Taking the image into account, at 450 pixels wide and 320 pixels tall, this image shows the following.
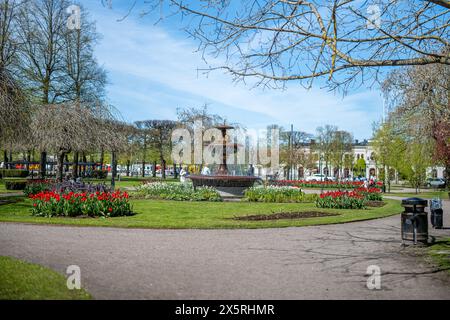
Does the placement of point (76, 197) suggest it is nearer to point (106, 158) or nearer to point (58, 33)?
point (58, 33)

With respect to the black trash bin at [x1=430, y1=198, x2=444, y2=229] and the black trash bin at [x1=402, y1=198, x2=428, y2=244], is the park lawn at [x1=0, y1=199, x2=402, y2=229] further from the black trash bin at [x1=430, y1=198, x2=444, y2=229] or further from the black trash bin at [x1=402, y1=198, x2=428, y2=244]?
the black trash bin at [x1=402, y1=198, x2=428, y2=244]

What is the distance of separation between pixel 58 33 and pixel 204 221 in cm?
2629

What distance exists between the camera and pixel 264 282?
607 centimetres

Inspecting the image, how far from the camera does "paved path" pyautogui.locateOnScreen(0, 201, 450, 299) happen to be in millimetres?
5645

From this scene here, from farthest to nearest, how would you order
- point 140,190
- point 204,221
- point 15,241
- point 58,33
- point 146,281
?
point 58,33 → point 140,190 → point 204,221 → point 15,241 → point 146,281

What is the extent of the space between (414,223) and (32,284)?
8.17 meters

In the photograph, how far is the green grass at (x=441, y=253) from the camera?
25.5ft

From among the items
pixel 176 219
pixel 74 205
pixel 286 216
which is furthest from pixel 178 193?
pixel 74 205

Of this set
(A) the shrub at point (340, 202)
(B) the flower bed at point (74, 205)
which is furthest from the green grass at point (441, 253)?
(B) the flower bed at point (74, 205)

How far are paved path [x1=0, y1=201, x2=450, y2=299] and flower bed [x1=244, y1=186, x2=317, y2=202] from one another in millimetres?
10425

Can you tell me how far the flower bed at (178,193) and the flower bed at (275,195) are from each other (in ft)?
5.91

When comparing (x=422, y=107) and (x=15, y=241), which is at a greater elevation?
(x=422, y=107)
